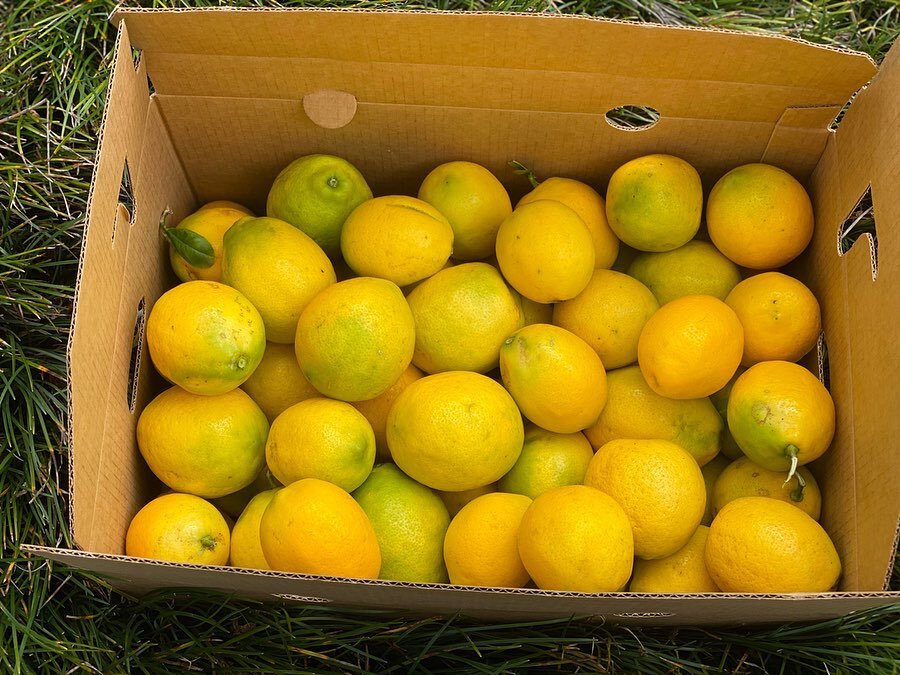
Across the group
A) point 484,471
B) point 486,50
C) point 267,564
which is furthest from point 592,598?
point 486,50

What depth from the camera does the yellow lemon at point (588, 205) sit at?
1453 millimetres

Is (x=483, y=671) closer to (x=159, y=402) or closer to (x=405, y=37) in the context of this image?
(x=159, y=402)

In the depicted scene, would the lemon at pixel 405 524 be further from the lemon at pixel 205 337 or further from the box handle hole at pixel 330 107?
the box handle hole at pixel 330 107

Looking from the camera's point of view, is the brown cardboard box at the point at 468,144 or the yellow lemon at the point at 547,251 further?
the yellow lemon at the point at 547,251

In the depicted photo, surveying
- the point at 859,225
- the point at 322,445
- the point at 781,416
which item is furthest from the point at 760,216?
the point at 322,445

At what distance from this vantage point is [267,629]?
4.12ft

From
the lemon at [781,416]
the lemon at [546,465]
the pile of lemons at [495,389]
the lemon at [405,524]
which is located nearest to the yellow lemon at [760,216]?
the pile of lemons at [495,389]

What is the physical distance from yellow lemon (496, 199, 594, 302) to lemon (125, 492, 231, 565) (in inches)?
23.8

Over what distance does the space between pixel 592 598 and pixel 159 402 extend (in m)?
0.70

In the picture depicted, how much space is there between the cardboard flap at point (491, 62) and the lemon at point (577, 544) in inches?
27.2

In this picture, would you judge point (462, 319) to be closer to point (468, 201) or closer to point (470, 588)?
point (468, 201)

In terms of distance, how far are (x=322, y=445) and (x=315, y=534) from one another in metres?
0.16

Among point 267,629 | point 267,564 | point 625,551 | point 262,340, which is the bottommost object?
point 267,629

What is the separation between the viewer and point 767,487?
1290 mm
